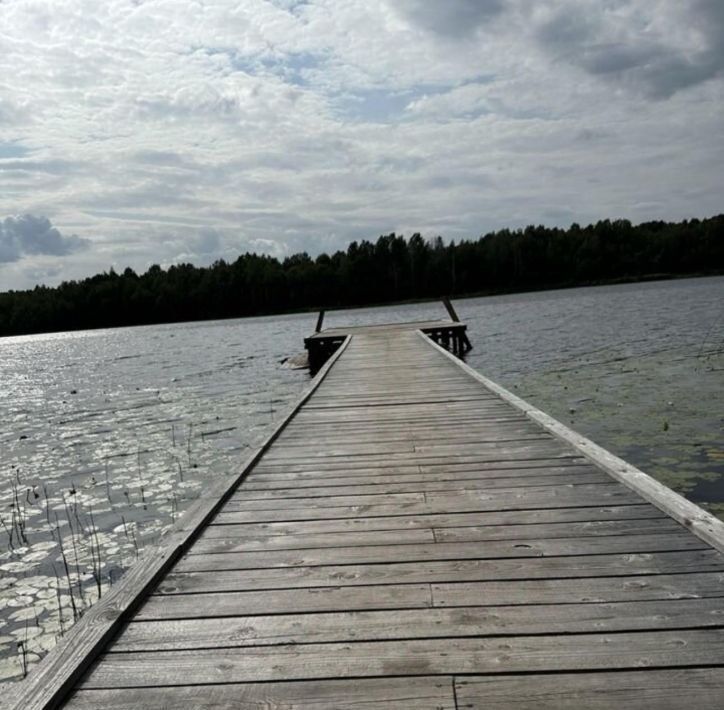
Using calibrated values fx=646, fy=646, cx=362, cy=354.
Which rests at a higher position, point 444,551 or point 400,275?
point 400,275

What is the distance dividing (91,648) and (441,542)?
6.22 ft

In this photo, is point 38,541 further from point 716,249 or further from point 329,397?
point 716,249

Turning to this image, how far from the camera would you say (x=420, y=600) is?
3016mm

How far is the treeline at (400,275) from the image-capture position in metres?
99.7

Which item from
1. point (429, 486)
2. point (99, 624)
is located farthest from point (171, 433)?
point (99, 624)

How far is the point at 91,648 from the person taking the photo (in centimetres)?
268

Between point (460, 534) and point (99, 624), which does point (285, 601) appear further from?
point (460, 534)

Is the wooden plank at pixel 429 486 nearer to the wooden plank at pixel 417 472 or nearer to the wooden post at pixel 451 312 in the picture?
the wooden plank at pixel 417 472

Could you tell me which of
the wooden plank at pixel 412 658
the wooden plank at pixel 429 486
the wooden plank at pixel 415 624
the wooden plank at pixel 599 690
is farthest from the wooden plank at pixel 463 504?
the wooden plank at pixel 599 690

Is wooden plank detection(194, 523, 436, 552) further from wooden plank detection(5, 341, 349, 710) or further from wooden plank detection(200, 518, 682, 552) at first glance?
wooden plank detection(5, 341, 349, 710)

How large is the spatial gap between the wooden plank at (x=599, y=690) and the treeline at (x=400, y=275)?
9589cm

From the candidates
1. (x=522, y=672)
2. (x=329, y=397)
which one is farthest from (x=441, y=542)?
(x=329, y=397)

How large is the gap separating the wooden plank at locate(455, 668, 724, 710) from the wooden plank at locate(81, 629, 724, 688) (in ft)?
0.17

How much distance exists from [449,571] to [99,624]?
168cm
